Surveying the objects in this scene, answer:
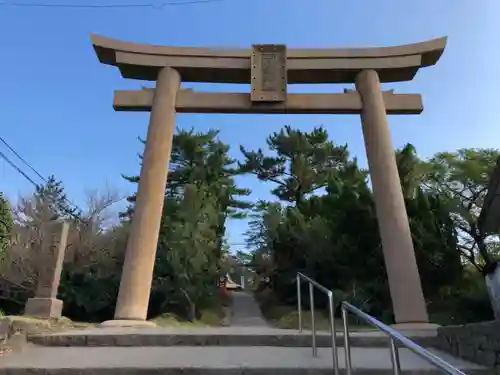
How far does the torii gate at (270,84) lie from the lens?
770cm

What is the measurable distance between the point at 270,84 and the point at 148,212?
3.18 meters

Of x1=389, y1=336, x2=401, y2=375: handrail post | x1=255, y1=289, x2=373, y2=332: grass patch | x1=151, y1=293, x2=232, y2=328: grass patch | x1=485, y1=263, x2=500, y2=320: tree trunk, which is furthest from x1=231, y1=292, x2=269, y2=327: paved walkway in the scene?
x1=389, y1=336, x2=401, y2=375: handrail post

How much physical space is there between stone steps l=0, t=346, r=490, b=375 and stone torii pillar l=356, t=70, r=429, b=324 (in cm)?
246

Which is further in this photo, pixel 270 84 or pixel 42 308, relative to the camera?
pixel 270 84

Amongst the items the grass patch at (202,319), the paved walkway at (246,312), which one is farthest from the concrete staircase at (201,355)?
the paved walkway at (246,312)

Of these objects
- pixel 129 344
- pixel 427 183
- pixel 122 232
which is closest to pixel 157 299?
pixel 122 232

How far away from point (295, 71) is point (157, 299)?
7.19m

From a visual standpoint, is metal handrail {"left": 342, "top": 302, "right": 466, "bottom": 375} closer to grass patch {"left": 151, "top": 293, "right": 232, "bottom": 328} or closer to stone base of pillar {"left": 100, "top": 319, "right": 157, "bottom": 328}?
stone base of pillar {"left": 100, "top": 319, "right": 157, "bottom": 328}

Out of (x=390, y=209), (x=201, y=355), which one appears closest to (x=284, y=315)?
(x=390, y=209)

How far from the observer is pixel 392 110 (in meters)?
8.42

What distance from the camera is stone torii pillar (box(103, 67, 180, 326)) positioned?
683cm

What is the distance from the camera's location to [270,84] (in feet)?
27.1

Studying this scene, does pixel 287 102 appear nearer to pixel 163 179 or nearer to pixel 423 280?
pixel 163 179

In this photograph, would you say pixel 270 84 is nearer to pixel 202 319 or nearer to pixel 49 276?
pixel 49 276
